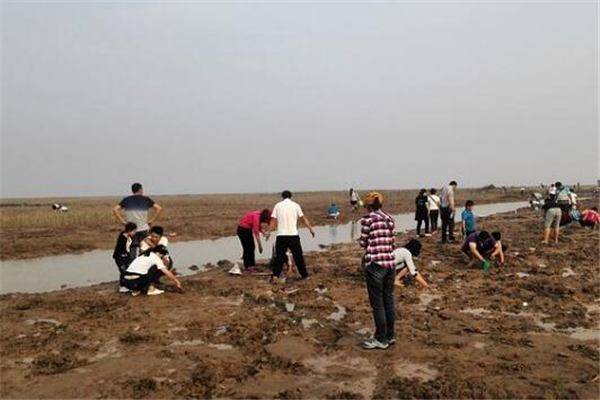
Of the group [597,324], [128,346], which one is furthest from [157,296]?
[597,324]

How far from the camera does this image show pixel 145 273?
817 centimetres

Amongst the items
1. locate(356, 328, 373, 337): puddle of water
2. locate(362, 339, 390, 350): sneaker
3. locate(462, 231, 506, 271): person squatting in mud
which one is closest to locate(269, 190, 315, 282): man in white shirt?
locate(356, 328, 373, 337): puddle of water

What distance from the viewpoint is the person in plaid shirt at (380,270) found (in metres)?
5.53

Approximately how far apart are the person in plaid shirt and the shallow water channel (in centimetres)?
669

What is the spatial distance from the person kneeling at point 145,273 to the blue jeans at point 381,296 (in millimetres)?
3967

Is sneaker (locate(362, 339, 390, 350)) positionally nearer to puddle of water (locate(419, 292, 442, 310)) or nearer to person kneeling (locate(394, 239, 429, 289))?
puddle of water (locate(419, 292, 442, 310))

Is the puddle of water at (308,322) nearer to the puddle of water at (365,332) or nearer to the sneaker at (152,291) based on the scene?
the puddle of water at (365,332)

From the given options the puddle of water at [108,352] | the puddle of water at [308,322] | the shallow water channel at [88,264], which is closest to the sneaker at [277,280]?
the puddle of water at [308,322]

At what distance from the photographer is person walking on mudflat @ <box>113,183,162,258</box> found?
872cm

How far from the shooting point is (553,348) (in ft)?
18.0

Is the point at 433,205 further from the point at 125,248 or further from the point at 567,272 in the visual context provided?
the point at 125,248

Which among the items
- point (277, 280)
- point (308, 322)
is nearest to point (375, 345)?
point (308, 322)

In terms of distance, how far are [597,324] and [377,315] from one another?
3223mm

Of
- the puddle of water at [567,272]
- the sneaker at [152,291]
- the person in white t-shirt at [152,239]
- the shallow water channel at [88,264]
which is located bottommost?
the shallow water channel at [88,264]
